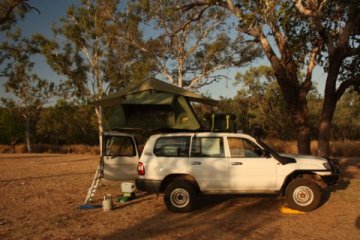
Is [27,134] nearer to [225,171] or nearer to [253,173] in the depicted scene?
[225,171]

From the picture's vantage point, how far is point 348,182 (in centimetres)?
1302

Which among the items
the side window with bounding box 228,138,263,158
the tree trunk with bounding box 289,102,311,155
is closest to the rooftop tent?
the side window with bounding box 228,138,263,158

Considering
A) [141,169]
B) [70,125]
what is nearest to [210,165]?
[141,169]

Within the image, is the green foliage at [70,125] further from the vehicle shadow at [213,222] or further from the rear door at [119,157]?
the vehicle shadow at [213,222]

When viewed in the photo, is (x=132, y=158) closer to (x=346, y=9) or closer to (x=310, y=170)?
(x=310, y=170)

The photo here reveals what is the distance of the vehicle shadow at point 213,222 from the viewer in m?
7.28

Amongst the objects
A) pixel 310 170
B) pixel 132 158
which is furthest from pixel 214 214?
pixel 132 158

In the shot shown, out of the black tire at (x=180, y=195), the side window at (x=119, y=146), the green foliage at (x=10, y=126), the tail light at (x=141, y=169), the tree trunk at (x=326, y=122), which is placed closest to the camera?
the black tire at (x=180, y=195)

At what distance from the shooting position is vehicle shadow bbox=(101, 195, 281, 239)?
7.28 meters

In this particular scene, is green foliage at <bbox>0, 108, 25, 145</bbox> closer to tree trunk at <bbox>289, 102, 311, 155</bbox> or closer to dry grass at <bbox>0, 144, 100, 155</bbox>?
dry grass at <bbox>0, 144, 100, 155</bbox>

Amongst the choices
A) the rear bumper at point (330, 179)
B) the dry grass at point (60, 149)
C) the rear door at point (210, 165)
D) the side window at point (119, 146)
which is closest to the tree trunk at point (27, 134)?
the dry grass at point (60, 149)

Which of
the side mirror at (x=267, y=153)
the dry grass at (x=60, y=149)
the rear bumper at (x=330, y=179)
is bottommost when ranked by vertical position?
the rear bumper at (x=330, y=179)

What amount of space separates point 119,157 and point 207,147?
2.97 metres

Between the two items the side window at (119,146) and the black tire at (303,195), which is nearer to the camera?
the black tire at (303,195)
